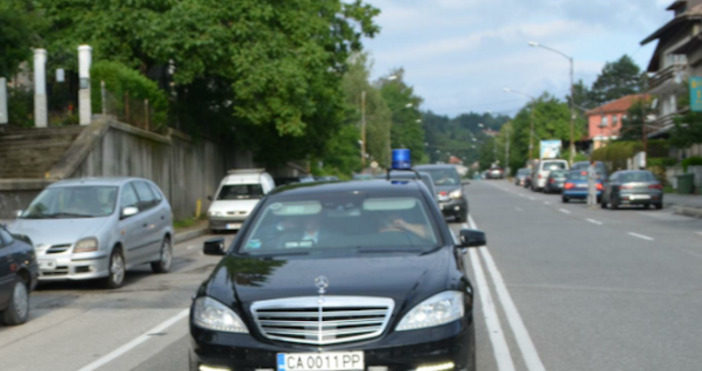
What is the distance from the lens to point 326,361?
5.07 m

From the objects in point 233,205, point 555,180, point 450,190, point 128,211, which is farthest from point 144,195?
point 555,180

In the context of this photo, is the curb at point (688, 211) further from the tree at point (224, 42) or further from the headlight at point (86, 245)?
the headlight at point (86, 245)

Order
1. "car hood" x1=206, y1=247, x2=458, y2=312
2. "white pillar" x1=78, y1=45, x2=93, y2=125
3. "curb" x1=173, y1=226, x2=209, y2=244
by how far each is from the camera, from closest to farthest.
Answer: "car hood" x1=206, y1=247, x2=458, y2=312 < "curb" x1=173, y1=226, x2=209, y2=244 < "white pillar" x1=78, y1=45, x2=93, y2=125

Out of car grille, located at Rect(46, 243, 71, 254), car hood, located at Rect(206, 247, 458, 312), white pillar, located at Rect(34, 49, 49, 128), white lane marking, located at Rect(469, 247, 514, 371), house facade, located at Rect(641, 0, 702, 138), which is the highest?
house facade, located at Rect(641, 0, 702, 138)

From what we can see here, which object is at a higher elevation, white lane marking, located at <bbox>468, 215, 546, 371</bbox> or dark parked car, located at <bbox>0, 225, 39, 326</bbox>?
dark parked car, located at <bbox>0, 225, 39, 326</bbox>

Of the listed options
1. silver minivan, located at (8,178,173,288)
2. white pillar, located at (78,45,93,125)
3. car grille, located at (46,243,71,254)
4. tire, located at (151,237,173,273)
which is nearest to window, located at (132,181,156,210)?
silver minivan, located at (8,178,173,288)

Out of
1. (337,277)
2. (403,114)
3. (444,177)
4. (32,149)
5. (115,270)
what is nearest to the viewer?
(337,277)

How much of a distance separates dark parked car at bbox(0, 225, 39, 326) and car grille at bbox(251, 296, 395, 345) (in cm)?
512

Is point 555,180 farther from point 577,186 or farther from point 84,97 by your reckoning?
point 84,97

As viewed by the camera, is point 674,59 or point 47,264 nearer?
point 47,264

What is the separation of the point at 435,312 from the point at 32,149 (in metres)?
20.2

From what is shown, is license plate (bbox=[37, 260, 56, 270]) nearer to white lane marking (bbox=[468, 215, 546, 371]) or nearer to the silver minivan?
the silver minivan

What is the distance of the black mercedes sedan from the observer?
16.8ft

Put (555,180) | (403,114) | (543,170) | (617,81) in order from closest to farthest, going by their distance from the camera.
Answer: (555,180) → (543,170) → (403,114) → (617,81)
